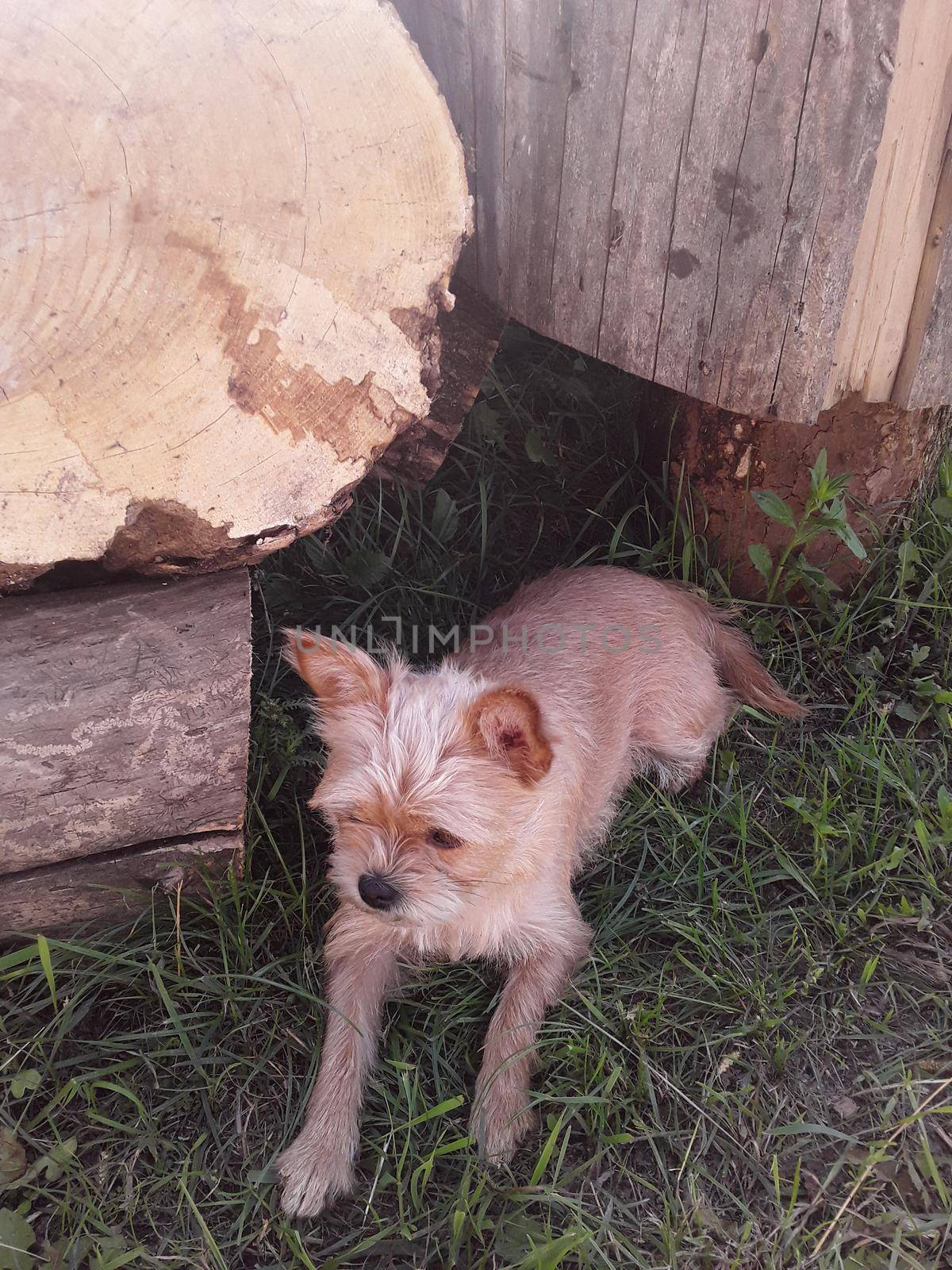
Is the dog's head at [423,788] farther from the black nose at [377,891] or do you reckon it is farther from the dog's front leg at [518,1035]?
the dog's front leg at [518,1035]

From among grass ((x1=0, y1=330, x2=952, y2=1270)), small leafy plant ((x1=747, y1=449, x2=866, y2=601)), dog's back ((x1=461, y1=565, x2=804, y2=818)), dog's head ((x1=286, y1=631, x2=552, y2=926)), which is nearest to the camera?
grass ((x1=0, y1=330, x2=952, y2=1270))

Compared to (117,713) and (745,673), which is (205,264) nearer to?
(117,713)

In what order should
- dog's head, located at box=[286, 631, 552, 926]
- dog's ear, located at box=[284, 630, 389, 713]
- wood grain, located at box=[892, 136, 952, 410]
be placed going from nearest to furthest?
dog's head, located at box=[286, 631, 552, 926] < dog's ear, located at box=[284, 630, 389, 713] < wood grain, located at box=[892, 136, 952, 410]

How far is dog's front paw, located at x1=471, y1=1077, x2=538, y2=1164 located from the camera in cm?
232

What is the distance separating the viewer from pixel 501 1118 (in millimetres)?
2367

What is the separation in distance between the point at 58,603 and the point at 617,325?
168 centimetres

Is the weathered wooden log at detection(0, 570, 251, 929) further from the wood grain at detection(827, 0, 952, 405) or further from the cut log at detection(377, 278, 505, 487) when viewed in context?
the wood grain at detection(827, 0, 952, 405)

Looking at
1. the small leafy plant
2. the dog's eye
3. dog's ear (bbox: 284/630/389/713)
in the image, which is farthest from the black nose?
the small leafy plant

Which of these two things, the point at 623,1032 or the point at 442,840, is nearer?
the point at 442,840

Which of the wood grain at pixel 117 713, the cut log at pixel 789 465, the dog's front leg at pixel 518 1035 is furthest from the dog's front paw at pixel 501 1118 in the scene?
the cut log at pixel 789 465

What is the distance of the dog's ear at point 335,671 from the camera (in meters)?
2.41

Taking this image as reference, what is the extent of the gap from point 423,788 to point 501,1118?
2.84 ft

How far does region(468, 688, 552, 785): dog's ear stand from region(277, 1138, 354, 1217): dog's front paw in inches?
40.7

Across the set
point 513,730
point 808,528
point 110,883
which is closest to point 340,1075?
point 110,883
